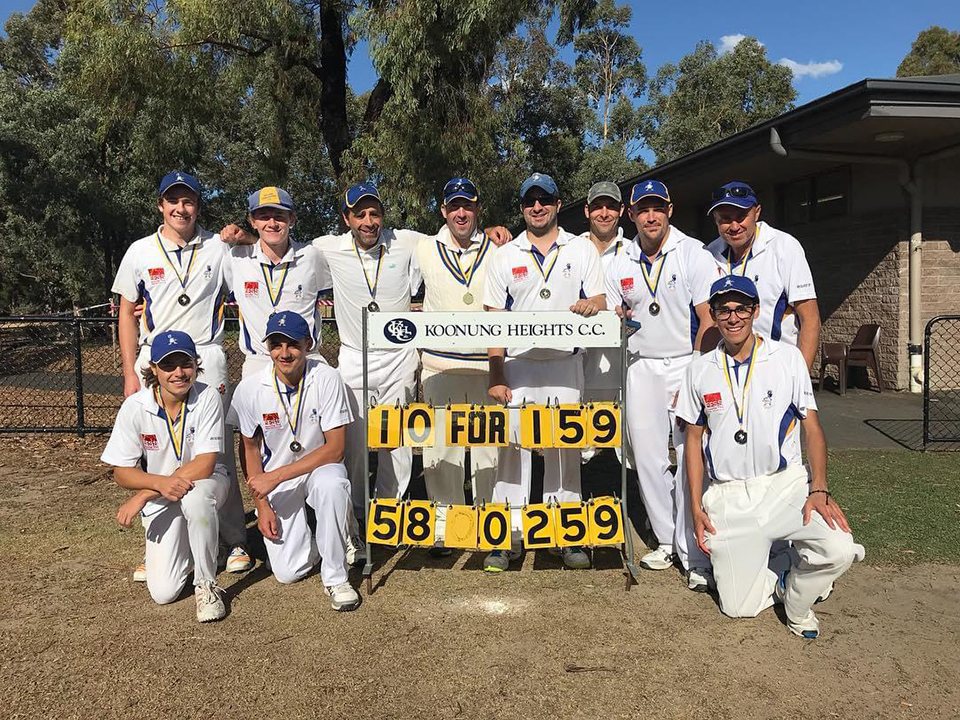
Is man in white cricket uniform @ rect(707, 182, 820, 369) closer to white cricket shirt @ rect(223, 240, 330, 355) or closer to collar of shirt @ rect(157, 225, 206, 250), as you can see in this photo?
white cricket shirt @ rect(223, 240, 330, 355)

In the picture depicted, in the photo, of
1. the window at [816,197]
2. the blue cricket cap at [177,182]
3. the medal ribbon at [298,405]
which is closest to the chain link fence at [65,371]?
the blue cricket cap at [177,182]

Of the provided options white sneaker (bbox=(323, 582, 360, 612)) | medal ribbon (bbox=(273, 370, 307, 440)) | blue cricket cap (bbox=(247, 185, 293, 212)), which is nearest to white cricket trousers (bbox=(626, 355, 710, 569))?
white sneaker (bbox=(323, 582, 360, 612))

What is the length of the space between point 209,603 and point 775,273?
357 cm

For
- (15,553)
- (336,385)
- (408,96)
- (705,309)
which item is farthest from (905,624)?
(408,96)

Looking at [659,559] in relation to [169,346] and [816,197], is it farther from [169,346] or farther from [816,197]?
[816,197]

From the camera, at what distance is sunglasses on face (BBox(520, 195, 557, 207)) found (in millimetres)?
4234

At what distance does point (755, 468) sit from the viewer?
11.9ft

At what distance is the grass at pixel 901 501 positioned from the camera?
4453 mm

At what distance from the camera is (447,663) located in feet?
10.6

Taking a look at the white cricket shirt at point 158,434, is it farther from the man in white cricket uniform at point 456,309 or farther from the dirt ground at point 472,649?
the man in white cricket uniform at point 456,309

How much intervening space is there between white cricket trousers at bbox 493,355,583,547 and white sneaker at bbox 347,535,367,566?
2.92 feet

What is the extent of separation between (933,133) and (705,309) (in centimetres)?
725

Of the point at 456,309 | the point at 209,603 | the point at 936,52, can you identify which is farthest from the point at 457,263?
the point at 936,52

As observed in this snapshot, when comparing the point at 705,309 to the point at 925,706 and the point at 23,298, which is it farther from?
the point at 23,298
